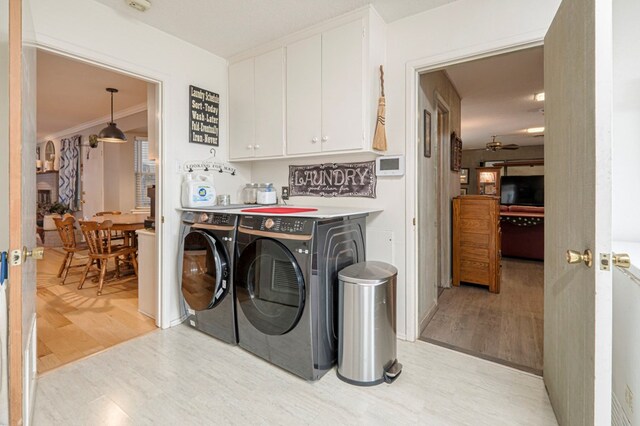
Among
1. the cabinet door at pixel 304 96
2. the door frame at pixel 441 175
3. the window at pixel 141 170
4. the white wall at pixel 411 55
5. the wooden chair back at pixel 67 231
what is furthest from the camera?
the window at pixel 141 170

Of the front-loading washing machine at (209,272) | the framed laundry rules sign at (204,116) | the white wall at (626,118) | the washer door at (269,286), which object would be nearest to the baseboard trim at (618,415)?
the white wall at (626,118)

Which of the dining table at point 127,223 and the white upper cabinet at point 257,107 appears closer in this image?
the white upper cabinet at point 257,107

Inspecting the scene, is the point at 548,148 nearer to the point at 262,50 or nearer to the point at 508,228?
the point at 262,50

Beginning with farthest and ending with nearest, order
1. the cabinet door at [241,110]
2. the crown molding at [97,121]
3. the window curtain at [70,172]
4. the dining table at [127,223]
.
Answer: the window curtain at [70,172]
the crown molding at [97,121]
the dining table at [127,223]
the cabinet door at [241,110]

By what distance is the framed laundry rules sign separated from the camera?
2.75 metres

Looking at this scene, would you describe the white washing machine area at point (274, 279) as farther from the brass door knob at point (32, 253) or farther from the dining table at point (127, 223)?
the dining table at point (127, 223)

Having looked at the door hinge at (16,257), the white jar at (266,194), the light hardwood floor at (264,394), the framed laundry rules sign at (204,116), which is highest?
the framed laundry rules sign at (204,116)

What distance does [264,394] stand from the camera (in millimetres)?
1772

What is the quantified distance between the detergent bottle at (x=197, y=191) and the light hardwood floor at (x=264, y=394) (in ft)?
3.81

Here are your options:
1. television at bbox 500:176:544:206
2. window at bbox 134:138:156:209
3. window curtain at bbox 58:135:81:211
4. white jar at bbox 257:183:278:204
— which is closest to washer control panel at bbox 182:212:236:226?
white jar at bbox 257:183:278:204

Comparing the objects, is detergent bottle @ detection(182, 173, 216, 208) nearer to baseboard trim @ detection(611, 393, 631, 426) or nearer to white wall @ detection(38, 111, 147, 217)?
baseboard trim @ detection(611, 393, 631, 426)

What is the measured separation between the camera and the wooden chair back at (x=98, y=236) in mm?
3551

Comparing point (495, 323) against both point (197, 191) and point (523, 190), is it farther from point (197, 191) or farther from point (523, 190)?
point (523, 190)

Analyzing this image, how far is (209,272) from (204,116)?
142cm
